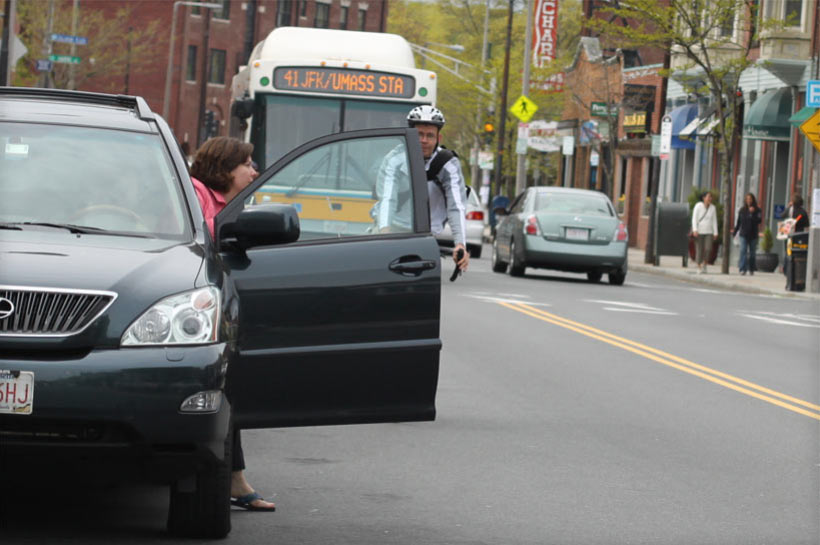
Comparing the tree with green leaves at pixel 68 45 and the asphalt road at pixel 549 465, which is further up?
the tree with green leaves at pixel 68 45

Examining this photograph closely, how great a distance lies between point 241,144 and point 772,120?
1309 inches

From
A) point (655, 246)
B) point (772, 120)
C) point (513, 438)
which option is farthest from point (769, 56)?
point (513, 438)

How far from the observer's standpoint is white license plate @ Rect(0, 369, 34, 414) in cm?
557

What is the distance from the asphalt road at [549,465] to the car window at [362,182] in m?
1.31

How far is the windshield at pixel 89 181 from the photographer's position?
21.8 feet

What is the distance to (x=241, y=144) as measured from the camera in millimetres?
8227

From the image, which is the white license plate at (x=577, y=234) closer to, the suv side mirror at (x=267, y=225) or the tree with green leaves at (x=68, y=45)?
the suv side mirror at (x=267, y=225)

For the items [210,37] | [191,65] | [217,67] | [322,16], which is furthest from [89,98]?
[322,16]

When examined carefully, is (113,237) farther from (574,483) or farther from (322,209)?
(574,483)

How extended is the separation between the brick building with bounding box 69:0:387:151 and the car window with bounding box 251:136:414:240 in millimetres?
77996

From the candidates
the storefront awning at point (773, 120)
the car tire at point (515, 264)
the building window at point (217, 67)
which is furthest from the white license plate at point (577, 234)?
the building window at point (217, 67)

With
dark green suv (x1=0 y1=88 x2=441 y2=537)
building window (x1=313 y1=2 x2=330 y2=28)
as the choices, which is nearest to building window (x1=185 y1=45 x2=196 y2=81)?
building window (x1=313 y1=2 x2=330 y2=28)

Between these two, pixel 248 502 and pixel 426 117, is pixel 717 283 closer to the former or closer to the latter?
pixel 426 117

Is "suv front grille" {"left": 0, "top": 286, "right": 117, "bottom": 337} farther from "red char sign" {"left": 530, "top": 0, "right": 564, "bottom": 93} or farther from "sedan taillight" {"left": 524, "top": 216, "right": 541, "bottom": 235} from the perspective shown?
"red char sign" {"left": 530, "top": 0, "right": 564, "bottom": 93}
